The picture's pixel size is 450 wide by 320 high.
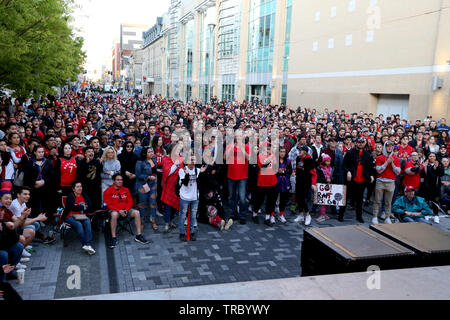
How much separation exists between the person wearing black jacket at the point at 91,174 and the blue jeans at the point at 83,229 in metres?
1.03

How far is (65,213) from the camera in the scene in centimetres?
714

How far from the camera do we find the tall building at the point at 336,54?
20.7 m

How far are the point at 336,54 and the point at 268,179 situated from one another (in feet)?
74.1

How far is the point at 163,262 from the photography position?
6.59 m

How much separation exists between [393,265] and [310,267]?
0.90 meters

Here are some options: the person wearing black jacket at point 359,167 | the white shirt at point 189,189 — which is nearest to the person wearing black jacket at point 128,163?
the white shirt at point 189,189

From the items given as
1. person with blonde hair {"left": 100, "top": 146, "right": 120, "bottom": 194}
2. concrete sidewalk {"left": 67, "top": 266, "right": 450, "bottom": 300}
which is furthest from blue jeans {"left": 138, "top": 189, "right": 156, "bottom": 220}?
concrete sidewalk {"left": 67, "top": 266, "right": 450, "bottom": 300}

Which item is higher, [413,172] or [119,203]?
[413,172]

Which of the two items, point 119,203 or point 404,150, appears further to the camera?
point 404,150

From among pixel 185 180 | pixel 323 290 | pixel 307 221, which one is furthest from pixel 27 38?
pixel 323 290

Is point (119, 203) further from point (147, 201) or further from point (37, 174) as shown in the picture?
point (37, 174)

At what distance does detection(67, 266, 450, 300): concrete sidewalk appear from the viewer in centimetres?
266

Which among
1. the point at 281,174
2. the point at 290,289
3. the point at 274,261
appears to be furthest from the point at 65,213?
the point at 290,289
